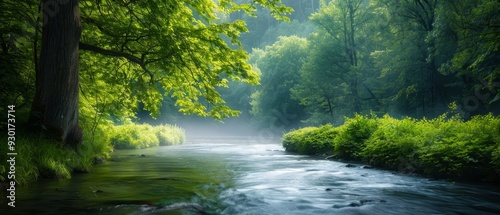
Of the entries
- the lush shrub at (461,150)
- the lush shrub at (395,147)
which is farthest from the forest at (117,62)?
the lush shrub at (395,147)

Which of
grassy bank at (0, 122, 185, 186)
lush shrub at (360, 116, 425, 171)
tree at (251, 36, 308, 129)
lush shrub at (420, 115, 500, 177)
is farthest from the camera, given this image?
tree at (251, 36, 308, 129)

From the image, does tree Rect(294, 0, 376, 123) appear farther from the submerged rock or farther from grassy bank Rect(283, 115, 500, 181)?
the submerged rock

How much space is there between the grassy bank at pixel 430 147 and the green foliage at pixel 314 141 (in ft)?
7.23

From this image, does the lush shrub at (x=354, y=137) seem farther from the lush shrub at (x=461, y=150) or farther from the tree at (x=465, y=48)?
the tree at (x=465, y=48)

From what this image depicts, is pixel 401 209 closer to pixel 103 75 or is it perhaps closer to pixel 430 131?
pixel 430 131

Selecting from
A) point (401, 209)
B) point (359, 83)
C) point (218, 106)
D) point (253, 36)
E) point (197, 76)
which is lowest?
point (401, 209)

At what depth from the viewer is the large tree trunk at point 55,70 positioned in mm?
8750

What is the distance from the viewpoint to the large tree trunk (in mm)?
8750

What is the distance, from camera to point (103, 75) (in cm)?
1227

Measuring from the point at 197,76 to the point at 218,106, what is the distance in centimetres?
115

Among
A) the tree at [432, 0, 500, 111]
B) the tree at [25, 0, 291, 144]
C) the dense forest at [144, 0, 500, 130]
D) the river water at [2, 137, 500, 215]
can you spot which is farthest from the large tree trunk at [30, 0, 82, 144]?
the tree at [432, 0, 500, 111]

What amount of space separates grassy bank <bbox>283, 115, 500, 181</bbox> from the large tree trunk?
9.57m

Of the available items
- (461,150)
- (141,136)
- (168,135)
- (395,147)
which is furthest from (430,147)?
(168,135)

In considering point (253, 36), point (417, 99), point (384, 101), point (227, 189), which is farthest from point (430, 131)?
point (253, 36)
